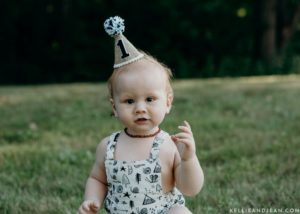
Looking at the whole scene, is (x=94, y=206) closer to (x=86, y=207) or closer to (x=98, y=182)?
(x=86, y=207)

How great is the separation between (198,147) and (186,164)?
257 centimetres

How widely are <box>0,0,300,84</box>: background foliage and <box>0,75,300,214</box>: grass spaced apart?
1305 cm

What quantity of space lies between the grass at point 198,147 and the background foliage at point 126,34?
13052mm

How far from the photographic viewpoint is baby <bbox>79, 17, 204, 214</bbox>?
8.02ft

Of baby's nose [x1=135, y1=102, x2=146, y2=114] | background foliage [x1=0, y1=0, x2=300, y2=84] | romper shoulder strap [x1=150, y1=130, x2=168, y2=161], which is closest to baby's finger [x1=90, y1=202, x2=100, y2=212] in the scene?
romper shoulder strap [x1=150, y1=130, x2=168, y2=161]

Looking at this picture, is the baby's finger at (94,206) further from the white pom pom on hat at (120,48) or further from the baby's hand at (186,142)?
the white pom pom on hat at (120,48)

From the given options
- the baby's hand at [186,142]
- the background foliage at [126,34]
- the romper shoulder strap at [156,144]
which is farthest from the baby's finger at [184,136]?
the background foliage at [126,34]

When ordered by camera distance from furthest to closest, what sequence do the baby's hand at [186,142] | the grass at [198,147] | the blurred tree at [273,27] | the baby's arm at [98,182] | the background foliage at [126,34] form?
1. the background foliage at [126,34]
2. the blurred tree at [273,27]
3. the grass at [198,147]
4. the baby's arm at [98,182]
5. the baby's hand at [186,142]

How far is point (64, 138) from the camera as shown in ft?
17.7

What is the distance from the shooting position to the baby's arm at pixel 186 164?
234cm

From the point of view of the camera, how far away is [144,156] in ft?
8.16

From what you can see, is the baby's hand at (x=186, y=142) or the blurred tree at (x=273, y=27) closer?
the baby's hand at (x=186, y=142)

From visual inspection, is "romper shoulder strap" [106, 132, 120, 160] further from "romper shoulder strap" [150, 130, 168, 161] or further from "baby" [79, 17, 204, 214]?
"romper shoulder strap" [150, 130, 168, 161]

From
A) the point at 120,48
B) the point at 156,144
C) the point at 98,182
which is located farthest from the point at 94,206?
the point at 120,48
